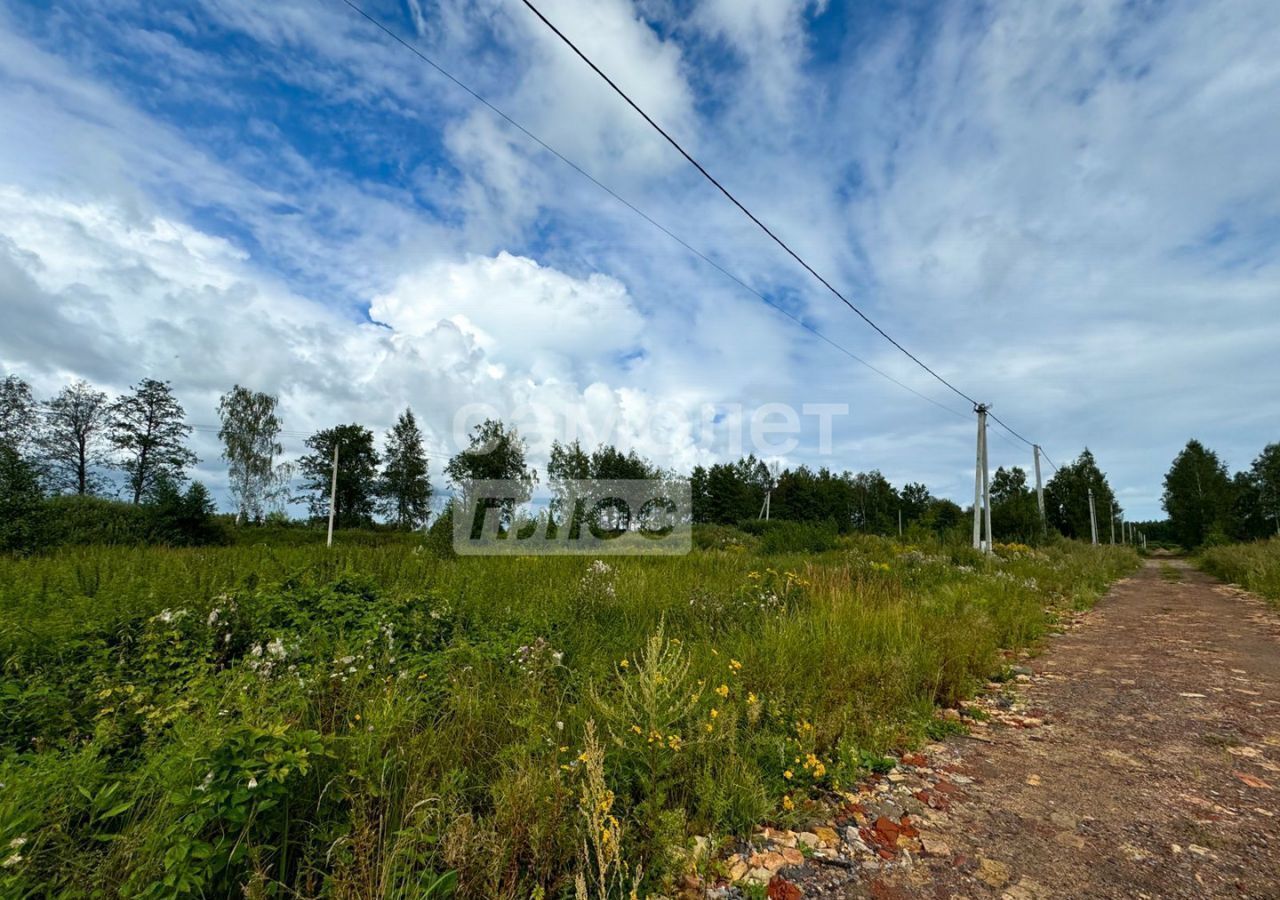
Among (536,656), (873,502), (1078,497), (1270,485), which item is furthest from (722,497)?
(536,656)

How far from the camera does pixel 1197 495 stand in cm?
4203

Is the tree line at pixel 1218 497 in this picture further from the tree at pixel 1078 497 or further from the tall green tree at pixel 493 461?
the tall green tree at pixel 493 461

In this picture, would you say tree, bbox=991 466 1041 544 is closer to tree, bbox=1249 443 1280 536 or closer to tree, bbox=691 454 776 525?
tree, bbox=1249 443 1280 536

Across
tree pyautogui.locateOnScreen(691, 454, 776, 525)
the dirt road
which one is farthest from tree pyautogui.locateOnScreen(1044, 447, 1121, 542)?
the dirt road

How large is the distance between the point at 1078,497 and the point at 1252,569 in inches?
1858

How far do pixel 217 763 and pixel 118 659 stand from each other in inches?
112

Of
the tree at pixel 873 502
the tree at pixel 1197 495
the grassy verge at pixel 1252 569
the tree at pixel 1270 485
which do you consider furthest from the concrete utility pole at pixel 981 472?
the tree at pixel 873 502

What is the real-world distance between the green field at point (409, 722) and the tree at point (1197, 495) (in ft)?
164

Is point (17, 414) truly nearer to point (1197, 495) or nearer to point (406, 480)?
point (406, 480)

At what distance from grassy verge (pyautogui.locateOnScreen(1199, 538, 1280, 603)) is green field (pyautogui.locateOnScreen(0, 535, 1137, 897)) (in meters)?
11.5

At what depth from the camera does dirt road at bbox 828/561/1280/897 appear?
2.30 meters

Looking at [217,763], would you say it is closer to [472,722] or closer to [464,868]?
[464,868]

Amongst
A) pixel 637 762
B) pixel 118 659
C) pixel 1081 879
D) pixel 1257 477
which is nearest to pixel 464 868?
pixel 637 762

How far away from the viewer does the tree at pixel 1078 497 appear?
53031 millimetres
